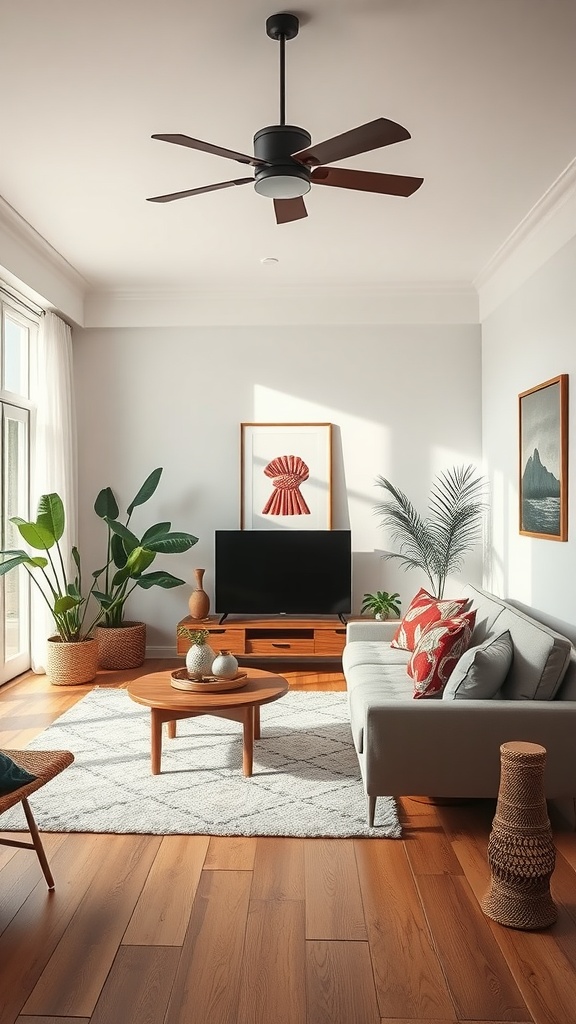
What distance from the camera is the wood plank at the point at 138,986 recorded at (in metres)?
2.05

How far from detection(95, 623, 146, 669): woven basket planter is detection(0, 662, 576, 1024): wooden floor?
3.19 meters

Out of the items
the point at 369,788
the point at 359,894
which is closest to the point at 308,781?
the point at 369,788

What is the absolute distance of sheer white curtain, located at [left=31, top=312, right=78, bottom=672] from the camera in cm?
611

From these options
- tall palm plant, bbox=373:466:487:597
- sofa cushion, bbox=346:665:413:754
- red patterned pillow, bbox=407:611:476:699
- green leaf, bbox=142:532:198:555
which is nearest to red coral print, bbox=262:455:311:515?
tall palm plant, bbox=373:466:487:597

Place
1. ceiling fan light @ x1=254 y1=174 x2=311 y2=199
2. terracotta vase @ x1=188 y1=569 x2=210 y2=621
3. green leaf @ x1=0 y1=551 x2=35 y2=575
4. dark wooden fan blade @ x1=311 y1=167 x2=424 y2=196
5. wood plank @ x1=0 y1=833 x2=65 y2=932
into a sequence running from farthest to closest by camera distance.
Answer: terracotta vase @ x1=188 y1=569 x2=210 y2=621 → green leaf @ x1=0 y1=551 x2=35 y2=575 → dark wooden fan blade @ x1=311 y1=167 x2=424 y2=196 → ceiling fan light @ x1=254 y1=174 x2=311 y2=199 → wood plank @ x1=0 y1=833 x2=65 y2=932

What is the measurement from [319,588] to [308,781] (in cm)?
278

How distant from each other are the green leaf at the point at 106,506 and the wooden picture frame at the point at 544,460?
307 centimetres

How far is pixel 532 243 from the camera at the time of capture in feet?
16.5

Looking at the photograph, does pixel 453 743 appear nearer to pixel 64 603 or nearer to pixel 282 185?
pixel 282 185

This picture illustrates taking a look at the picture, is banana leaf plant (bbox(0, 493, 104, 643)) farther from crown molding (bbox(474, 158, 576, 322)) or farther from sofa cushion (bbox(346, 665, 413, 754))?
crown molding (bbox(474, 158, 576, 322))

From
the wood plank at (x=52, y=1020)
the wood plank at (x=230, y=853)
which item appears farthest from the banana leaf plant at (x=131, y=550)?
the wood plank at (x=52, y=1020)

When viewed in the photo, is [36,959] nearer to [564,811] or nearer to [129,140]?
[564,811]

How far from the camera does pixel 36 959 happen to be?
2307 mm

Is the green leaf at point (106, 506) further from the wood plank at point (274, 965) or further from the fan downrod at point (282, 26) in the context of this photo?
the wood plank at point (274, 965)
